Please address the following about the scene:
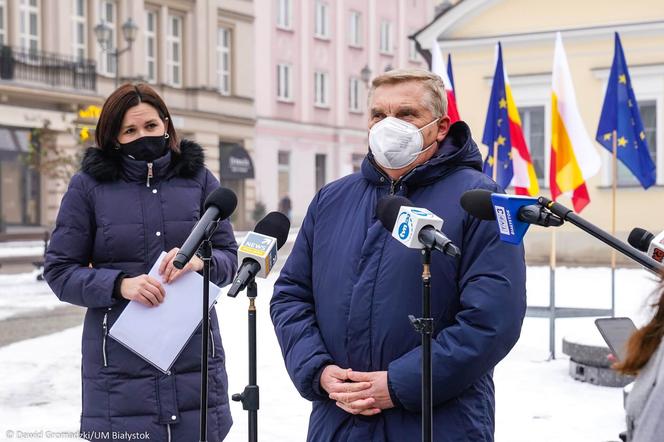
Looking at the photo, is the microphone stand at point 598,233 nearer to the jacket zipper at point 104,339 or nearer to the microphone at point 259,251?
the microphone at point 259,251

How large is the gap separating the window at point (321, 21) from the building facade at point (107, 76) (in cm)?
439

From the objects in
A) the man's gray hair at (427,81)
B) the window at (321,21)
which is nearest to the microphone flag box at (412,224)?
the man's gray hair at (427,81)

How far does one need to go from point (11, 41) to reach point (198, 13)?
334 inches

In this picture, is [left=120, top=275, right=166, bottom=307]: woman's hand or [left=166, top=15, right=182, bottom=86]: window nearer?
[left=120, top=275, right=166, bottom=307]: woman's hand

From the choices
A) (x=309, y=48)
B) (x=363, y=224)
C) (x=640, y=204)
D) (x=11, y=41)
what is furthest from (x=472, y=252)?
(x=309, y=48)

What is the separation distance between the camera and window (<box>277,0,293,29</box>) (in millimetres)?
40531

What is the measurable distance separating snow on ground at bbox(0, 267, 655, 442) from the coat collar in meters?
1.69

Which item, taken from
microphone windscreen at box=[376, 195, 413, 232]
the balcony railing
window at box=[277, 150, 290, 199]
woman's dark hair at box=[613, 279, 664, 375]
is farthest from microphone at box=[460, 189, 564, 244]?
window at box=[277, 150, 290, 199]

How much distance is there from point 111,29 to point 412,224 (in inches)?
1244

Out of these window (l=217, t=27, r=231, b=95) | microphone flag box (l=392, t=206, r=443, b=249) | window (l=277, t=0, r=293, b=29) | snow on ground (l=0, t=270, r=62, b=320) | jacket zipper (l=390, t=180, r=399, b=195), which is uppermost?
window (l=277, t=0, r=293, b=29)

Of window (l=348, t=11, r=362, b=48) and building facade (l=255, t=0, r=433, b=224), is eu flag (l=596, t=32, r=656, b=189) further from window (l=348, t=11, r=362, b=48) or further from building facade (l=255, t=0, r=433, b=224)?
window (l=348, t=11, r=362, b=48)

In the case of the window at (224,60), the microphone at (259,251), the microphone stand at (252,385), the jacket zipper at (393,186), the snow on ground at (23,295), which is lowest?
the snow on ground at (23,295)

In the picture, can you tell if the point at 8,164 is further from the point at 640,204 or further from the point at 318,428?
the point at 318,428

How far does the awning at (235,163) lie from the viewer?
3675 centimetres
